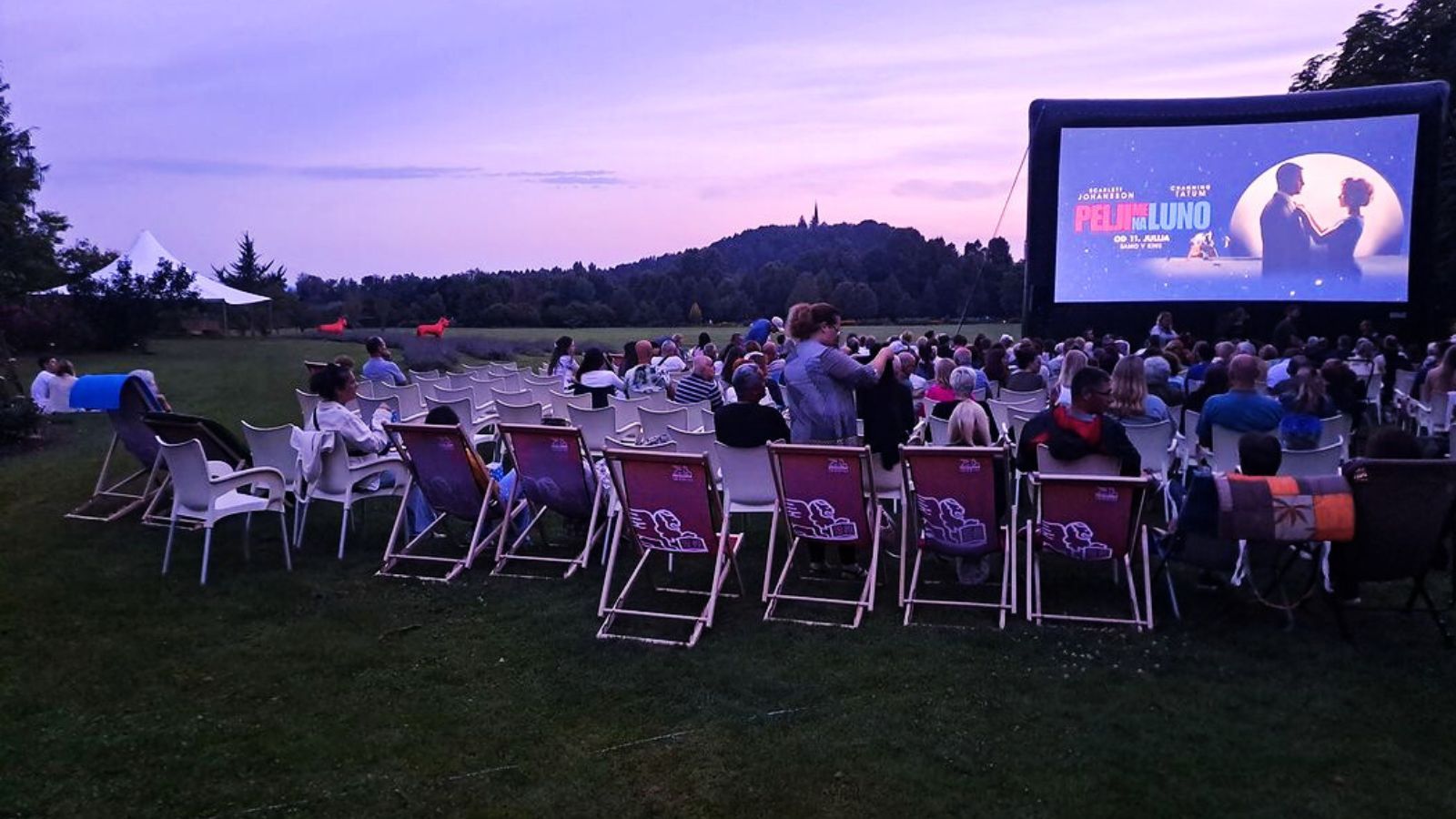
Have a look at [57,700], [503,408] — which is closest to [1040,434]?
[503,408]

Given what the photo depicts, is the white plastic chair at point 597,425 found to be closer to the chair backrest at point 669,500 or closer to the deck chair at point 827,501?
the chair backrest at point 669,500

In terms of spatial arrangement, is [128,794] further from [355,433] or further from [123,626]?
[355,433]

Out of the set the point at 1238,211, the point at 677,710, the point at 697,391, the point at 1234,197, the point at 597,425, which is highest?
the point at 1234,197

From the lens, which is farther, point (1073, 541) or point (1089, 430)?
point (1089, 430)

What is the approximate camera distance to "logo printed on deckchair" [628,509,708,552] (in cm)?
494

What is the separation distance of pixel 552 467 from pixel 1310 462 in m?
3.94

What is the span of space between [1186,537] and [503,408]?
446 cm

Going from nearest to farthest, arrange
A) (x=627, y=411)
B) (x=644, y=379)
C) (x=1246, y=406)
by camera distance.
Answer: (x=1246, y=406) < (x=627, y=411) < (x=644, y=379)

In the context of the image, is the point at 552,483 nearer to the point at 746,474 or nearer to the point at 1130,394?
the point at 746,474

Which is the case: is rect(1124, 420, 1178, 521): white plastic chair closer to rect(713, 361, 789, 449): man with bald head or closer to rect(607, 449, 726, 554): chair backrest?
rect(713, 361, 789, 449): man with bald head

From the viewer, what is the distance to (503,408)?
23.5 feet

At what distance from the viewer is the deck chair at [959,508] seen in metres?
4.64

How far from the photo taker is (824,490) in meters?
4.91

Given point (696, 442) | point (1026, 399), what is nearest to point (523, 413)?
point (696, 442)
